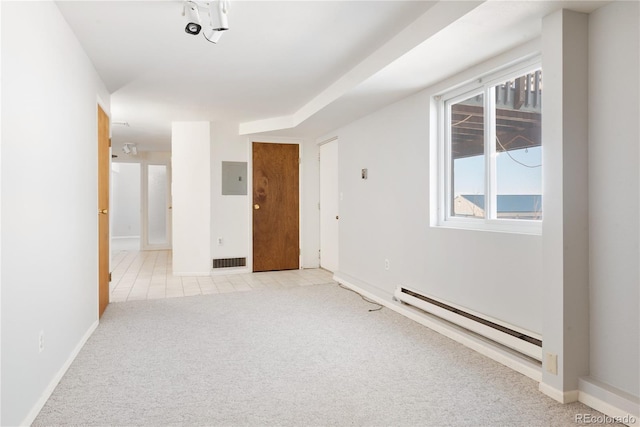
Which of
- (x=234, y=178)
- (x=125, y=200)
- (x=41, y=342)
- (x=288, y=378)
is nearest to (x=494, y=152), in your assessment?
(x=288, y=378)

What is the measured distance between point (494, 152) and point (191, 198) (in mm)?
4284

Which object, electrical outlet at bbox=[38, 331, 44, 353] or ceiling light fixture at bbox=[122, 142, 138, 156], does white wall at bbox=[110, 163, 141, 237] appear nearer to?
ceiling light fixture at bbox=[122, 142, 138, 156]

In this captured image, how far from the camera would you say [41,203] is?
81.4 inches

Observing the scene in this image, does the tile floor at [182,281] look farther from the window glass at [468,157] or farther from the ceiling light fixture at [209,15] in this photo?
the ceiling light fixture at [209,15]

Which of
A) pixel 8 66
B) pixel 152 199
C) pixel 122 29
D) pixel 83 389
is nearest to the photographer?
pixel 8 66

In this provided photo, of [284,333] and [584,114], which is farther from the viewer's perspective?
[284,333]

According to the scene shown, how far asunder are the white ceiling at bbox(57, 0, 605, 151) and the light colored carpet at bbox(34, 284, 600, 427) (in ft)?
6.66

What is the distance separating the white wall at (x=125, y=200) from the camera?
423 inches

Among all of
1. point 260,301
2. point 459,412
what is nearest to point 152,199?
point 260,301

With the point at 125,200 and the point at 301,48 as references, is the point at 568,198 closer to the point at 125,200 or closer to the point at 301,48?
the point at 301,48

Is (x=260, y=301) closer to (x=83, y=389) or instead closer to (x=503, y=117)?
(x=83, y=389)

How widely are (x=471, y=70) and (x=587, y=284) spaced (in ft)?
5.60

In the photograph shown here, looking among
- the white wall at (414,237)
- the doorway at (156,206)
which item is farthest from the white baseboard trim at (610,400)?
the doorway at (156,206)

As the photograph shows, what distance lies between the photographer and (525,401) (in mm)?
2084
